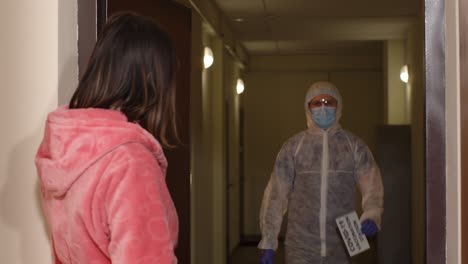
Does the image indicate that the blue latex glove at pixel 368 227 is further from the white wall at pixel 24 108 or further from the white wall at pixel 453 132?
the white wall at pixel 24 108

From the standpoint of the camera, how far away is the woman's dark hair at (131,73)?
130 cm

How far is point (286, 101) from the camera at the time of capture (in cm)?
863

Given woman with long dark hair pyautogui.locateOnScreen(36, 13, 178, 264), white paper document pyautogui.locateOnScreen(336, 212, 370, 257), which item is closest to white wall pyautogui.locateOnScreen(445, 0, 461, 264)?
woman with long dark hair pyautogui.locateOnScreen(36, 13, 178, 264)

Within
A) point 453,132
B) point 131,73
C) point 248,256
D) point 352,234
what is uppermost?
point 131,73

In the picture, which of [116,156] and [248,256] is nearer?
[116,156]

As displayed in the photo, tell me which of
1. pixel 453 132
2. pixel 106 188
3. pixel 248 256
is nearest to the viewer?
pixel 106 188

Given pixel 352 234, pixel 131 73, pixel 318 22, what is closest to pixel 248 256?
pixel 318 22

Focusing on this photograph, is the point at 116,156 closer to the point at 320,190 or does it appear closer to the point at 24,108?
the point at 24,108

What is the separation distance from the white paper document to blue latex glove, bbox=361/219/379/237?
5 cm

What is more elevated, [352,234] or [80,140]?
[80,140]

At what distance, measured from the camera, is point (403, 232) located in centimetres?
524

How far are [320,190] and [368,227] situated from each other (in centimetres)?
28

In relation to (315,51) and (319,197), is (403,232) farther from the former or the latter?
(315,51)

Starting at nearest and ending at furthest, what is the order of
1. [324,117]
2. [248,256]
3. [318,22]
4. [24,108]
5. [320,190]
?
[24,108] → [320,190] → [324,117] → [318,22] → [248,256]
